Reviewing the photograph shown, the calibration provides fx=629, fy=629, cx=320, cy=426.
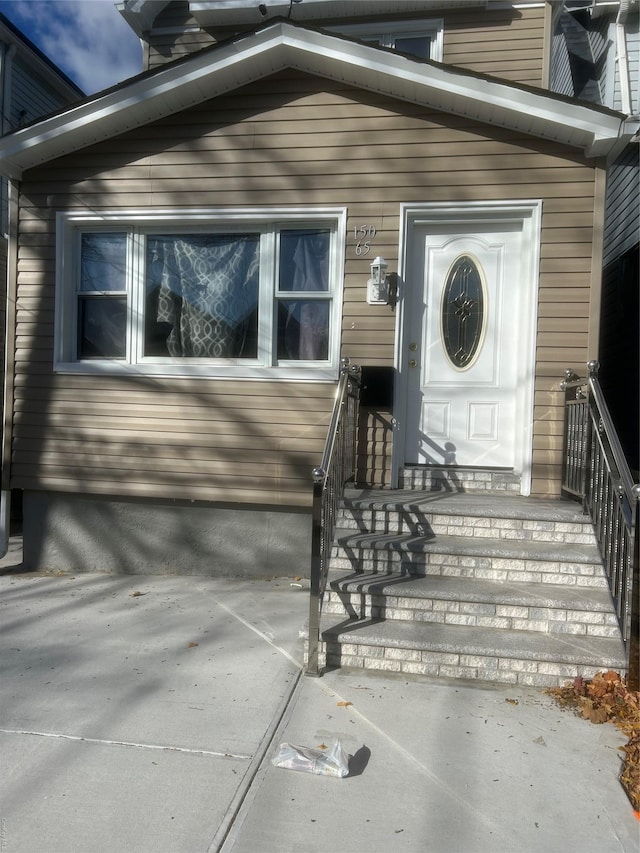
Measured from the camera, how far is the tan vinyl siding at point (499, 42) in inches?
266

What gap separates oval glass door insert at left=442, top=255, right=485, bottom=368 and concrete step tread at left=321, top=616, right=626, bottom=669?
2.37 meters

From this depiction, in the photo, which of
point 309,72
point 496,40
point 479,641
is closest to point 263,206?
point 309,72

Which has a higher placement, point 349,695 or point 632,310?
point 632,310

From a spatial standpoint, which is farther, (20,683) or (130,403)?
(130,403)

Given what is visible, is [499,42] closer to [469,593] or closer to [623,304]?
[623,304]

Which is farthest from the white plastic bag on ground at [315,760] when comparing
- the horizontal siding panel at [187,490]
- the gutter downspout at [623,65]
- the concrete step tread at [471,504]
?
the gutter downspout at [623,65]

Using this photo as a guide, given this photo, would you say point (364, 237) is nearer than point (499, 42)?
Yes

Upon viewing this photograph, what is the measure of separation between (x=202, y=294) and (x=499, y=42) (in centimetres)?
441

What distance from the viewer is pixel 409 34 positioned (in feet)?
23.0

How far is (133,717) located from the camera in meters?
3.09

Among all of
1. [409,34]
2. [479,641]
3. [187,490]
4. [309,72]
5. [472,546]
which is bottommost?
[479,641]

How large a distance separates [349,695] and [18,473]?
3996 millimetres

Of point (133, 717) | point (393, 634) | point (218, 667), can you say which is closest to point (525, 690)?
point (393, 634)

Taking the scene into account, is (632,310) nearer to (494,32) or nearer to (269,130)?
(494,32)
